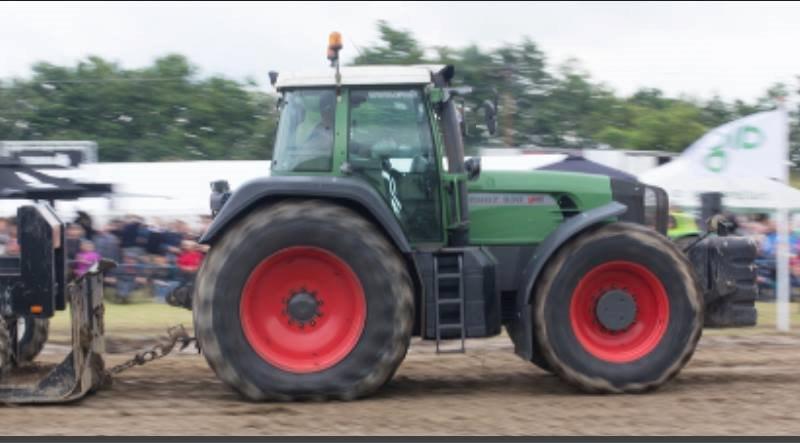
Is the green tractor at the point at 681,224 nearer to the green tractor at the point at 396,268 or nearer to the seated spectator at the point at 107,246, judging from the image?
the green tractor at the point at 396,268

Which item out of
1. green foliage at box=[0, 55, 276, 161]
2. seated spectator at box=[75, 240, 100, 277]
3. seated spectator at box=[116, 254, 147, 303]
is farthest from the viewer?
green foliage at box=[0, 55, 276, 161]

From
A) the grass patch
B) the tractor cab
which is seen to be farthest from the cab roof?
the grass patch

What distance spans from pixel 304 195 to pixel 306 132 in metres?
0.53

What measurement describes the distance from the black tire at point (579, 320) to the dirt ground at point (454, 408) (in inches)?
7.0

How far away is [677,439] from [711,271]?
94.8 inches

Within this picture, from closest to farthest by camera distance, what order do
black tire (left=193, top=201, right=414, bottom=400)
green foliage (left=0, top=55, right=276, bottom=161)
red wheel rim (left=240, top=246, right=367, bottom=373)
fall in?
black tire (left=193, top=201, right=414, bottom=400), red wheel rim (left=240, top=246, right=367, bottom=373), green foliage (left=0, top=55, right=276, bottom=161)

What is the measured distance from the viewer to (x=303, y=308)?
25.1 feet

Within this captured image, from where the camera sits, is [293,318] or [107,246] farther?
[107,246]

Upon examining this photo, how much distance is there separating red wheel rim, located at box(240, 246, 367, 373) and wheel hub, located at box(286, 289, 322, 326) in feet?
0.05

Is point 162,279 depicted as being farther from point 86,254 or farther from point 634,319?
point 634,319

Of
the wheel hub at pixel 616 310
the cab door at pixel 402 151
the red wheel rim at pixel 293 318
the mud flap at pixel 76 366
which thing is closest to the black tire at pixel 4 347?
the mud flap at pixel 76 366

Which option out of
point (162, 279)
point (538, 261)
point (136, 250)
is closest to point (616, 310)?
point (538, 261)

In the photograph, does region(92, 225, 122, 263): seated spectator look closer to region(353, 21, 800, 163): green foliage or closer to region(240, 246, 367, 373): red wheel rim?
region(240, 246, 367, 373): red wheel rim

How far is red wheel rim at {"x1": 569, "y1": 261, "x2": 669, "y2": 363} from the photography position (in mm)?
7812
